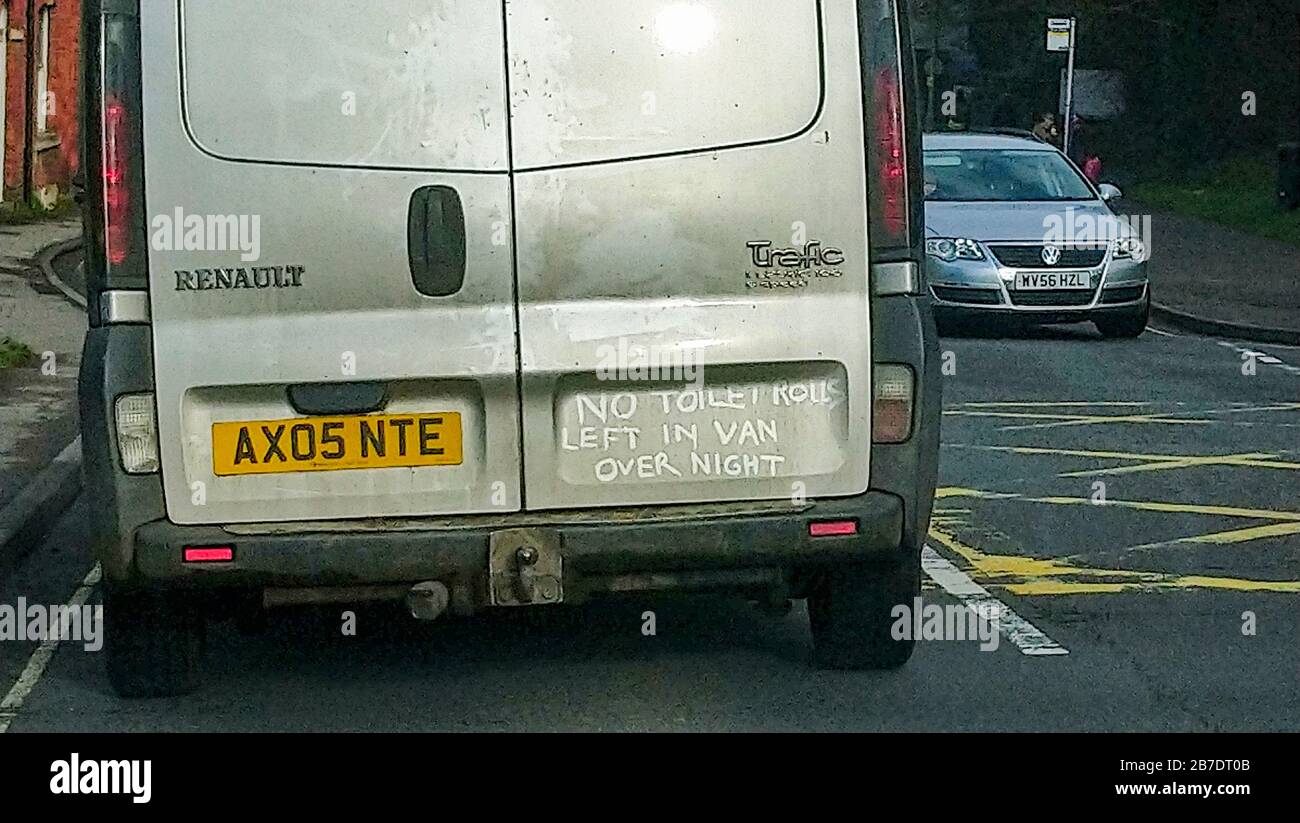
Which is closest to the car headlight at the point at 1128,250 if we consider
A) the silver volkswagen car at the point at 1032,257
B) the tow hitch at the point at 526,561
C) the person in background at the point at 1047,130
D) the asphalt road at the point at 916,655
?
the silver volkswagen car at the point at 1032,257

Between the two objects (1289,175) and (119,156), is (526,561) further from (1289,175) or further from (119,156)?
(1289,175)

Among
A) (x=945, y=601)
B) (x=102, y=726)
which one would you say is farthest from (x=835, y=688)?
(x=102, y=726)

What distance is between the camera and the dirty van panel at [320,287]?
6.26 m

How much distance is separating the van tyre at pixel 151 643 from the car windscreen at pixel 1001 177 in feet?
45.3

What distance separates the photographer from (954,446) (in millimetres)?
12820

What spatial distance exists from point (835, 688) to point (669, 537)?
3.20 ft

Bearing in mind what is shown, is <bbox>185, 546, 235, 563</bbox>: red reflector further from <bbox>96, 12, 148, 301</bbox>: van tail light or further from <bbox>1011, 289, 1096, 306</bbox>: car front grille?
<bbox>1011, 289, 1096, 306</bbox>: car front grille

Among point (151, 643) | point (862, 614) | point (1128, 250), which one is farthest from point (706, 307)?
point (1128, 250)

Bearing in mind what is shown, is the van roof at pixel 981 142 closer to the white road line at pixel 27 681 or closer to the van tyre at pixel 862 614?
the white road line at pixel 27 681

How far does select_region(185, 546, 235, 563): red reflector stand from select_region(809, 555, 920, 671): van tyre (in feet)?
5.70

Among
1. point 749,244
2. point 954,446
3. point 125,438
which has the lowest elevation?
point 954,446

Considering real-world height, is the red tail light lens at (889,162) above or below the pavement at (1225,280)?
above

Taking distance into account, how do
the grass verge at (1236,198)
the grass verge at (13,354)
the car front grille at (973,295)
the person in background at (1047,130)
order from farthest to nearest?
the person in background at (1047,130)
the grass verge at (1236,198)
the car front grille at (973,295)
the grass verge at (13,354)

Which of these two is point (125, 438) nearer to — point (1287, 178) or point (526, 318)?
point (526, 318)
